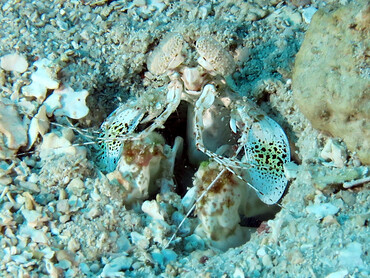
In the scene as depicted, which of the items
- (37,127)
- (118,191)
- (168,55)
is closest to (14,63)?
(37,127)

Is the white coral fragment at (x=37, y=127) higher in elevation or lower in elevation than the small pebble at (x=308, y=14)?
lower

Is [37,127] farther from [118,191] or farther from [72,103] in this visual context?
[118,191]

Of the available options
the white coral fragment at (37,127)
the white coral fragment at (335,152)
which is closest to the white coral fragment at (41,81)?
the white coral fragment at (37,127)

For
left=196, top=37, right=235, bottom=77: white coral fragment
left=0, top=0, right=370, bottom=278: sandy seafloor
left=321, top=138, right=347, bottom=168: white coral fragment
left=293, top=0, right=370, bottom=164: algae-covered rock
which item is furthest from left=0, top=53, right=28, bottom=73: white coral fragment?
left=321, top=138, right=347, bottom=168: white coral fragment

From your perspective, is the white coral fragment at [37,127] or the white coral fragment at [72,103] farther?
the white coral fragment at [72,103]

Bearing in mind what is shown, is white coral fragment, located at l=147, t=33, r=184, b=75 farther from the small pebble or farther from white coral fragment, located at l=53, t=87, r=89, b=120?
the small pebble

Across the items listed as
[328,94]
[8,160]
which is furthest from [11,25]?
[328,94]

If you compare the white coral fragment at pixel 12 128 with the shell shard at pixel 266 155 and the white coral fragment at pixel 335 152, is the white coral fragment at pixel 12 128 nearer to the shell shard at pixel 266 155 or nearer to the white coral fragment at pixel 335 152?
the shell shard at pixel 266 155
